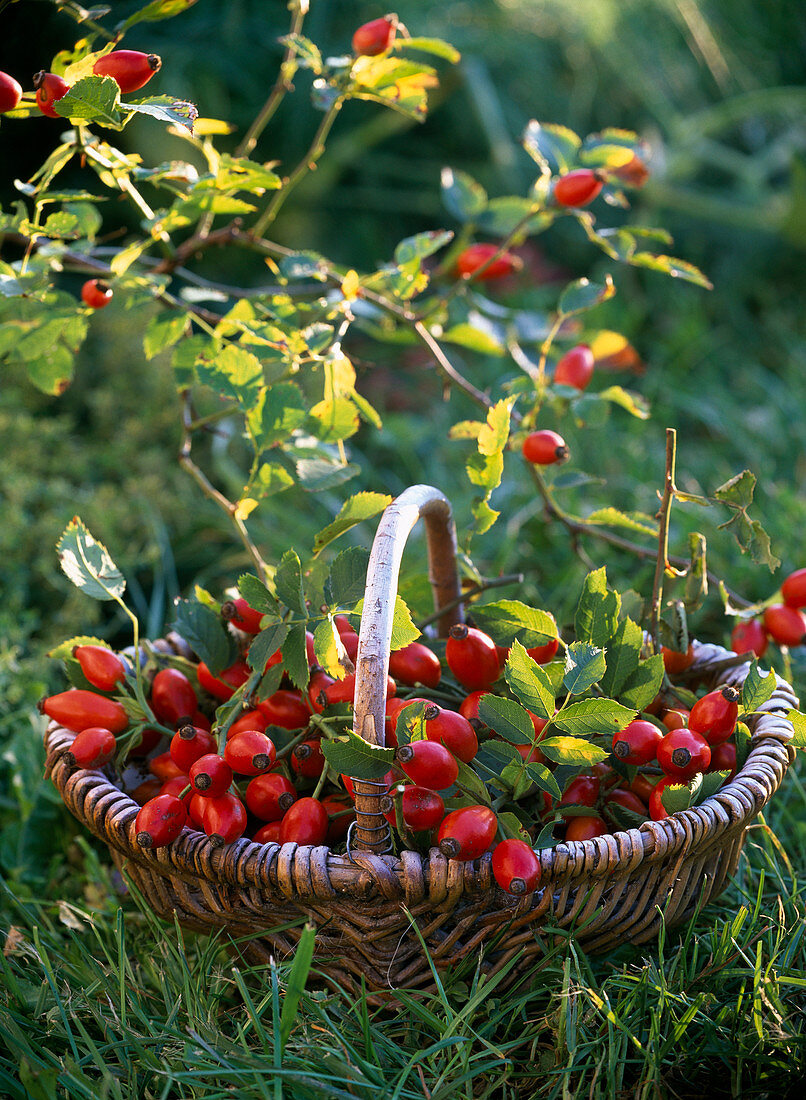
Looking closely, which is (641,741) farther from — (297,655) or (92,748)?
(92,748)

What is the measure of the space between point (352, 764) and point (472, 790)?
10cm

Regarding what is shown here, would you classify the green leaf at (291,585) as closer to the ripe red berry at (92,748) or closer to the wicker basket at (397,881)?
the wicker basket at (397,881)

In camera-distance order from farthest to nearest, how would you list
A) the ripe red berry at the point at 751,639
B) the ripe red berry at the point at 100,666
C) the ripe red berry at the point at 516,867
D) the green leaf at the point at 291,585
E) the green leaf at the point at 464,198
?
the green leaf at the point at 464,198 → the ripe red berry at the point at 751,639 → the ripe red berry at the point at 100,666 → the green leaf at the point at 291,585 → the ripe red berry at the point at 516,867

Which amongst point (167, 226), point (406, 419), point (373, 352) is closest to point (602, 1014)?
point (167, 226)

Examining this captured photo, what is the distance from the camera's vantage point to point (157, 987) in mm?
799

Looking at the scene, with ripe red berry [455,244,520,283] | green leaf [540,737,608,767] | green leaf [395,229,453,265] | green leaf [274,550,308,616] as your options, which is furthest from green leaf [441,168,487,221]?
green leaf [540,737,608,767]

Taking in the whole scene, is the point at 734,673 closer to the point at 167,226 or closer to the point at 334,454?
the point at 334,454

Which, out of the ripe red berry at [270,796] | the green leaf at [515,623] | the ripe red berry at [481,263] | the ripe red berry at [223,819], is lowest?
the ripe red berry at [270,796]

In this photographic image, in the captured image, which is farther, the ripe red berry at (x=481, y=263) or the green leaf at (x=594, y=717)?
the ripe red berry at (x=481, y=263)

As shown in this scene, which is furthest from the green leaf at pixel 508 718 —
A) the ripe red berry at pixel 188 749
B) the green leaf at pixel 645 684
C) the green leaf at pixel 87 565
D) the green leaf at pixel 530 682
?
the green leaf at pixel 87 565

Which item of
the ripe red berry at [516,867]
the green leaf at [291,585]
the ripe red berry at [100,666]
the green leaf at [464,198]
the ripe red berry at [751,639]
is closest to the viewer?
the ripe red berry at [516,867]

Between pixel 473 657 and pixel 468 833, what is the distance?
0.17 meters

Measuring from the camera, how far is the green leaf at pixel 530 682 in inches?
25.7

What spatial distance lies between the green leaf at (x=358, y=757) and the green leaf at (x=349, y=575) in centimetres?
14
